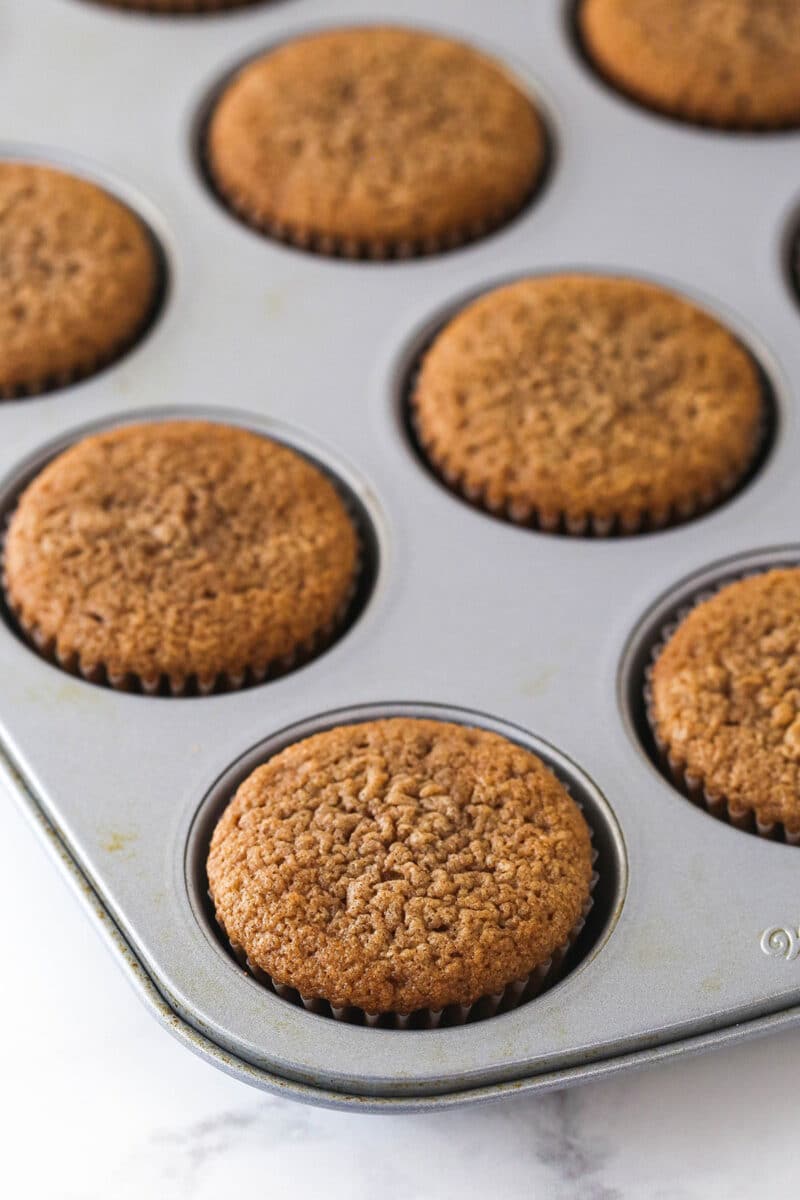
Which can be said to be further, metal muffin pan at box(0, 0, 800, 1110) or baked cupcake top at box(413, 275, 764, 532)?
baked cupcake top at box(413, 275, 764, 532)

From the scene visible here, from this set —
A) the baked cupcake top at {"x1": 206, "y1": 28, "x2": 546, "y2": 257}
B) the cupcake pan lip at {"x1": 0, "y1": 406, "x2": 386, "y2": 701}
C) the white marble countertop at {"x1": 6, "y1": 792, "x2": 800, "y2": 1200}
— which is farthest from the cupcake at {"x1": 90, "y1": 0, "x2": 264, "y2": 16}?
the white marble countertop at {"x1": 6, "y1": 792, "x2": 800, "y2": 1200}

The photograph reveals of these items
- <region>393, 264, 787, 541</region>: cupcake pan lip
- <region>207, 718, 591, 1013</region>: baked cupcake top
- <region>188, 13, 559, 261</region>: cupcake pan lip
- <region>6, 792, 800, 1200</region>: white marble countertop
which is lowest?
<region>6, 792, 800, 1200</region>: white marble countertop

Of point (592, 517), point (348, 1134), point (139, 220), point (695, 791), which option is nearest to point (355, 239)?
point (139, 220)

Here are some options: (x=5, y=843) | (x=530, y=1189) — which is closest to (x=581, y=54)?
Result: (x=5, y=843)

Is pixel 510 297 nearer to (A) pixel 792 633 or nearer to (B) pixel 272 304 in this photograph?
(B) pixel 272 304

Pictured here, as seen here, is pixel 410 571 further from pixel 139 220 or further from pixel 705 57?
pixel 705 57

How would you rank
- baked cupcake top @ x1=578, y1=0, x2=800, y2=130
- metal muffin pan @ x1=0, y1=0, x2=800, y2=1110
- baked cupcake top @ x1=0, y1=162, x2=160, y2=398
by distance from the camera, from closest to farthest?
metal muffin pan @ x1=0, y1=0, x2=800, y2=1110 < baked cupcake top @ x1=0, y1=162, x2=160, y2=398 < baked cupcake top @ x1=578, y1=0, x2=800, y2=130

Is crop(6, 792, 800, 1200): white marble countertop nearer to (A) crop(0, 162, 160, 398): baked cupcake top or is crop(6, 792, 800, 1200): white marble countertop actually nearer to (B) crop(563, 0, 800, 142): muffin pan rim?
(A) crop(0, 162, 160, 398): baked cupcake top

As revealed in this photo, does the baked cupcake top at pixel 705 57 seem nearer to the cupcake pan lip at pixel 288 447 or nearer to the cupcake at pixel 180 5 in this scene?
the cupcake at pixel 180 5

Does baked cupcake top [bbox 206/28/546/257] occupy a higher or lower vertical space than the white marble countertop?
higher
